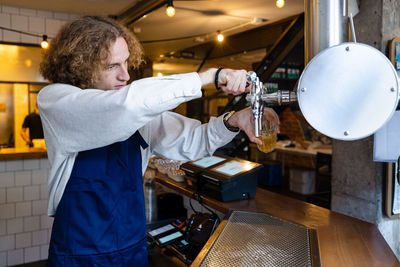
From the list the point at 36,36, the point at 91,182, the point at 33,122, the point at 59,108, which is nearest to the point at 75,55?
the point at 59,108

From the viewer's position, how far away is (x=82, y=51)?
117cm

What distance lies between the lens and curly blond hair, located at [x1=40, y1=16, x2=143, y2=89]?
1.16 m

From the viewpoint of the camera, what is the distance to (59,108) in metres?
1.01

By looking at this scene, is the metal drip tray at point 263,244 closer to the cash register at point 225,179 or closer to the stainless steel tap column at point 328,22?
the cash register at point 225,179

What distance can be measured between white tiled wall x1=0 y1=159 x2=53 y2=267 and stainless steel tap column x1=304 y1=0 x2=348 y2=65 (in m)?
3.52

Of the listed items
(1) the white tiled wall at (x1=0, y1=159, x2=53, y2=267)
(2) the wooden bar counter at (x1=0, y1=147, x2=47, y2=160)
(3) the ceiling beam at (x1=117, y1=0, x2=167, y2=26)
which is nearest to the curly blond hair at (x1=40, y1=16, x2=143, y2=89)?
(3) the ceiling beam at (x1=117, y1=0, x2=167, y2=26)

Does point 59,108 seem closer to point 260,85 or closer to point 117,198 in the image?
point 117,198

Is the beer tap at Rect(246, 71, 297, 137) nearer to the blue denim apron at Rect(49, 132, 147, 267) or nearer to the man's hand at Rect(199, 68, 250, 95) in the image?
the man's hand at Rect(199, 68, 250, 95)

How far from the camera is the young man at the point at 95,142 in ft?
3.20

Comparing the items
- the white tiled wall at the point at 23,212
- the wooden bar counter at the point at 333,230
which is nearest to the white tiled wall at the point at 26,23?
the white tiled wall at the point at 23,212

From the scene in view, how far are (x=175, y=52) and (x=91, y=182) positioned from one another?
6317mm

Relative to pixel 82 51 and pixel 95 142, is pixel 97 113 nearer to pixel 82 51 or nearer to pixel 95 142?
pixel 95 142

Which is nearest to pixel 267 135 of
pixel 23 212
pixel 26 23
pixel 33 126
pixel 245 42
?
pixel 23 212

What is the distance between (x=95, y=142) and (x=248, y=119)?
0.59 m
